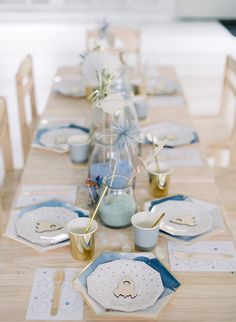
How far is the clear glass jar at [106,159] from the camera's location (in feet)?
4.91

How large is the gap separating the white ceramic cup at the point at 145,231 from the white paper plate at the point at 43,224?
7.6 inches

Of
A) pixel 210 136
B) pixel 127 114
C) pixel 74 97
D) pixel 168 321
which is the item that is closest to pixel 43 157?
pixel 127 114

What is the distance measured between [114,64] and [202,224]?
3.04ft

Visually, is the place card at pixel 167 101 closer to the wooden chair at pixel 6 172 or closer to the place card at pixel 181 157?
the place card at pixel 181 157

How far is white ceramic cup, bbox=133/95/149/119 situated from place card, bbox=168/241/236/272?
0.86 m

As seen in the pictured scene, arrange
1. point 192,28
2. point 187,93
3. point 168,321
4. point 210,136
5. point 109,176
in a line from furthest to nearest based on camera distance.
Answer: point 192,28 < point 187,93 < point 210,136 < point 109,176 < point 168,321

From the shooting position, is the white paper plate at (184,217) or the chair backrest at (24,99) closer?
the white paper plate at (184,217)

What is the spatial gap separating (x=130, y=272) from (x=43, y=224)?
31 centimetres

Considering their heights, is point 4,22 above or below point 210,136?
below

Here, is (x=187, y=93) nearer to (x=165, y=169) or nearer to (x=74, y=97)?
(x=74, y=97)

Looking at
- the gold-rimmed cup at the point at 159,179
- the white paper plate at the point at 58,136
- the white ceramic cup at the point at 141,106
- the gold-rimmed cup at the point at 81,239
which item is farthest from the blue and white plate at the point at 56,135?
the gold-rimmed cup at the point at 81,239

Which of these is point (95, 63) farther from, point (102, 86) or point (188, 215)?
point (188, 215)

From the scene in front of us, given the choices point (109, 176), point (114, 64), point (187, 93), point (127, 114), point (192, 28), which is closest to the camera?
point (109, 176)

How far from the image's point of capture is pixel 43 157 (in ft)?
5.83
